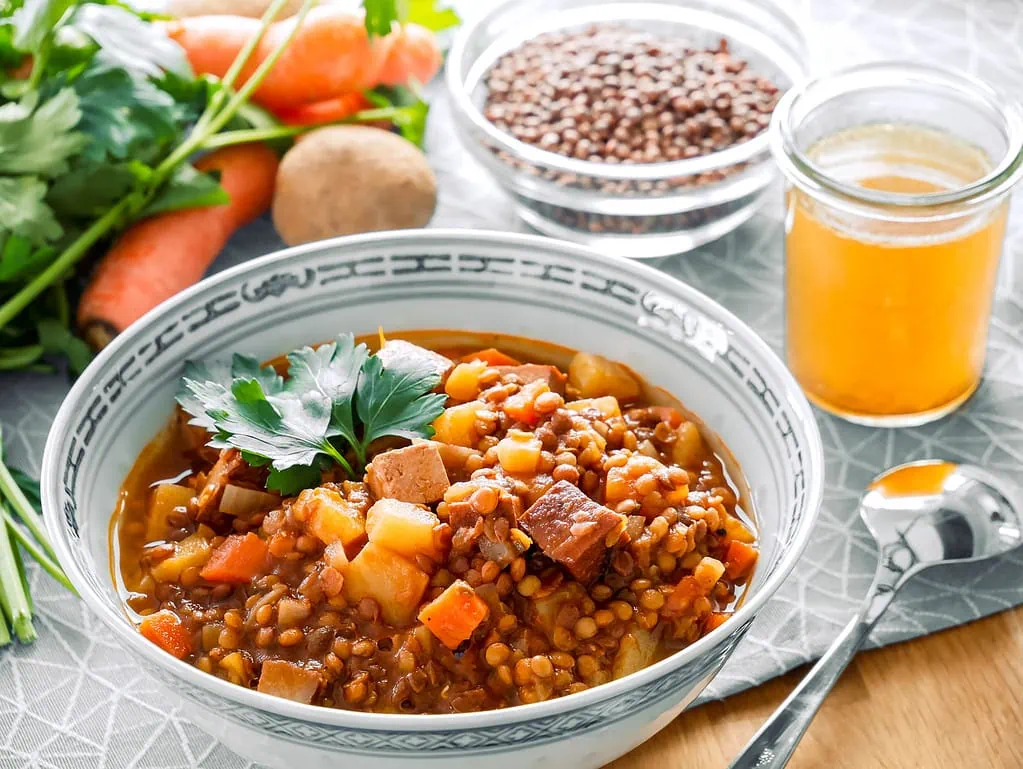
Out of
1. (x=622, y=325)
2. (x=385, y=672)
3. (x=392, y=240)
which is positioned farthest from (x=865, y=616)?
(x=392, y=240)

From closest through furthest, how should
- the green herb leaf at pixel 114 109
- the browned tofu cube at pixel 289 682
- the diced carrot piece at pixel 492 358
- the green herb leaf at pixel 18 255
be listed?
the browned tofu cube at pixel 289 682 → the diced carrot piece at pixel 492 358 → the green herb leaf at pixel 18 255 → the green herb leaf at pixel 114 109

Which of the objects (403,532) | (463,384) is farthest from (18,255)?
(403,532)

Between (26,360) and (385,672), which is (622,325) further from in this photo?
(26,360)

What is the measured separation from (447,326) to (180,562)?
0.94 m

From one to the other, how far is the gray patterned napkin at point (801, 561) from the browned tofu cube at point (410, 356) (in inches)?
36.6

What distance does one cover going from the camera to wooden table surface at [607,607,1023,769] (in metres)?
2.70

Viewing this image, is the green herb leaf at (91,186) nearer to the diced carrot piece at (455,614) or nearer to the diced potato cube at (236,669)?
the diced potato cube at (236,669)

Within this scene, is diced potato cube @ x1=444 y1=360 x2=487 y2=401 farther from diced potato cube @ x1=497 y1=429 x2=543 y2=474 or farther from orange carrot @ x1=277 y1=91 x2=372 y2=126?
orange carrot @ x1=277 y1=91 x2=372 y2=126

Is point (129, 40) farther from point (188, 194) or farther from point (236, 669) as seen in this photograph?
point (236, 669)

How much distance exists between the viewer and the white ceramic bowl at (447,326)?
2.14 meters

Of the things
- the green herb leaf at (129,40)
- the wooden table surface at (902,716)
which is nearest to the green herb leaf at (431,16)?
the green herb leaf at (129,40)

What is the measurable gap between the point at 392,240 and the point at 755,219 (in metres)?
1.57

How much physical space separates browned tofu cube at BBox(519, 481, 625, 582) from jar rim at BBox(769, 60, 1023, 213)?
1.14 metres

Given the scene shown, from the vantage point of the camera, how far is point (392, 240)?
3107mm
